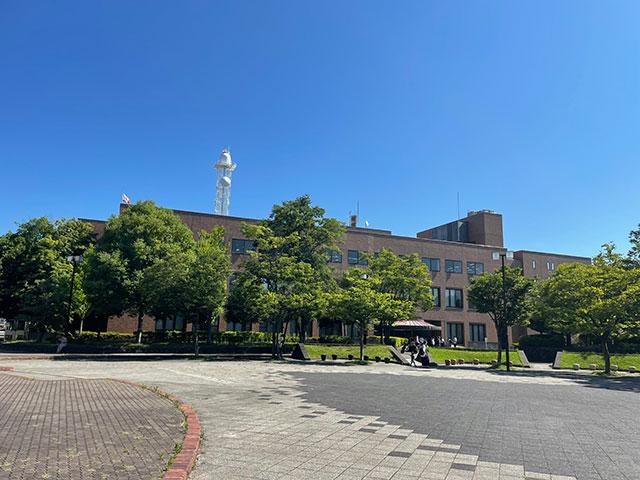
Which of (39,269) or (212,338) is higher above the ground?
(39,269)

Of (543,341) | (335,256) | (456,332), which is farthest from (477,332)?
(335,256)

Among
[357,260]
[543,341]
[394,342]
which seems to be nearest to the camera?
[394,342]

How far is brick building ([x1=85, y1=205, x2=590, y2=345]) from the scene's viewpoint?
4862 centimetres

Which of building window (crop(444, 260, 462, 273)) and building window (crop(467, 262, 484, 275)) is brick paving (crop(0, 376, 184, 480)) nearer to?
building window (crop(444, 260, 462, 273))

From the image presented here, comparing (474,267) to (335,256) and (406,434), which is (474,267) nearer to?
(335,256)

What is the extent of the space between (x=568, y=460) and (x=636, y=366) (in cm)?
3201

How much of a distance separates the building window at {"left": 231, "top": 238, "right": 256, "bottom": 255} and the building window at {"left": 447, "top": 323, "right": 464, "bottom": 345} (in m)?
26.5

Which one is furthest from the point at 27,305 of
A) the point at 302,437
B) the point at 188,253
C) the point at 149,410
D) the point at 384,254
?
the point at 302,437

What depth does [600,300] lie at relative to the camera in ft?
91.2

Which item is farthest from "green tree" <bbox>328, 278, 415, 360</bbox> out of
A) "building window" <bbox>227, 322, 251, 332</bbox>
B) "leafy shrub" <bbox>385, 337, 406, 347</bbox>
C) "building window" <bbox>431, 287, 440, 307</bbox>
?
"building window" <bbox>431, 287, 440, 307</bbox>

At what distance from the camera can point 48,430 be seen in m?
7.59

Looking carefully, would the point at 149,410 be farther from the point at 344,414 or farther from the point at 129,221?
the point at 129,221

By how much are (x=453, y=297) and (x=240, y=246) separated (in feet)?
89.8

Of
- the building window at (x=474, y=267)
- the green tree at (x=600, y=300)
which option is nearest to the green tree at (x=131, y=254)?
the green tree at (x=600, y=300)
